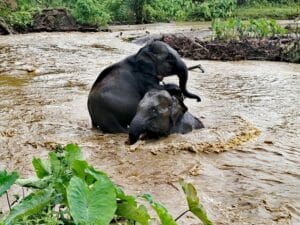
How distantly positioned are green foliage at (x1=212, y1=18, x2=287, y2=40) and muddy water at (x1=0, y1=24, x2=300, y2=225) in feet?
24.1

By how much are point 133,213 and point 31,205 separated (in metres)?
0.49

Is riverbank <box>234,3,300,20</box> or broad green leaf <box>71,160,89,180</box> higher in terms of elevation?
broad green leaf <box>71,160,89,180</box>

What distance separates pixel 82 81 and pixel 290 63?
20.9ft

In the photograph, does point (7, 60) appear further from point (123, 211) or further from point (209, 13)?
point (209, 13)

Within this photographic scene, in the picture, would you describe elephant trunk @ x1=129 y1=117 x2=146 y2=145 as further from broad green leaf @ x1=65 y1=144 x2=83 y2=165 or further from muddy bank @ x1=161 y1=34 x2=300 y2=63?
muddy bank @ x1=161 y1=34 x2=300 y2=63

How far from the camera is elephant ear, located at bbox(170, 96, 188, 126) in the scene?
6.29 meters

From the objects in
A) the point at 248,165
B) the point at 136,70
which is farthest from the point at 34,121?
the point at 248,165

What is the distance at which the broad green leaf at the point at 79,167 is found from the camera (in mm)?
2707

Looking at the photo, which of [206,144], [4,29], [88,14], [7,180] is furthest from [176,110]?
[88,14]

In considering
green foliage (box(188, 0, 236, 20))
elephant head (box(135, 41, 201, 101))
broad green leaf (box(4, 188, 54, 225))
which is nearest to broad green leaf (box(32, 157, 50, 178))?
broad green leaf (box(4, 188, 54, 225))

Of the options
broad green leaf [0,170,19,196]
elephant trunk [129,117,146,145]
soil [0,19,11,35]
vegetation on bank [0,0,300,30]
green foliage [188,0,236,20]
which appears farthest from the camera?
green foliage [188,0,236,20]

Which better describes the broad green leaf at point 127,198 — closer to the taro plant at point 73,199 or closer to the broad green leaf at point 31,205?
the taro plant at point 73,199

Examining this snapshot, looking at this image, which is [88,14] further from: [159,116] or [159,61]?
[159,116]

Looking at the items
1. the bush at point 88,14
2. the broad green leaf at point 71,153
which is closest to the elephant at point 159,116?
the broad green leaf at point 71,153
